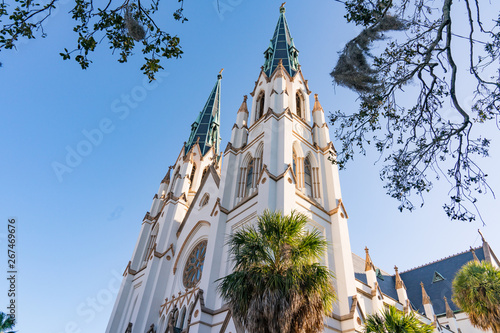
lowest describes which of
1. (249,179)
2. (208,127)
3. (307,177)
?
(249,179)

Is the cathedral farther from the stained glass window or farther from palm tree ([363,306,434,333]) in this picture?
palm tree ([363,306,434,333])

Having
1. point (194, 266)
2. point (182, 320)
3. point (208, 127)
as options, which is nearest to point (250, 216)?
point (194, 266)

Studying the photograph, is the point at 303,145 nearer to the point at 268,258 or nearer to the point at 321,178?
the point at 321,178

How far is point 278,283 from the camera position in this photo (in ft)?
30.4

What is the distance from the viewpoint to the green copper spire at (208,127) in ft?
107

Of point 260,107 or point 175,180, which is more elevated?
point 260,107

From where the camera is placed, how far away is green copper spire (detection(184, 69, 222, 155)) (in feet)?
107

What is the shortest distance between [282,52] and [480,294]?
2249 centimetres

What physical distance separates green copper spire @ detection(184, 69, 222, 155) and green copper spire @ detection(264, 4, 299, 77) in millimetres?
8985

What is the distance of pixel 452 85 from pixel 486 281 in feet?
54.3

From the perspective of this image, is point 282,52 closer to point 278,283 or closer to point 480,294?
point 480,294

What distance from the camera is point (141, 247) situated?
26.6 meters

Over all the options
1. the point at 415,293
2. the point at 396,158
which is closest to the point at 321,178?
the point at 396,158

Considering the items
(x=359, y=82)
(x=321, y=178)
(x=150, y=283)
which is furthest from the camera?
(x=150, y=283)
